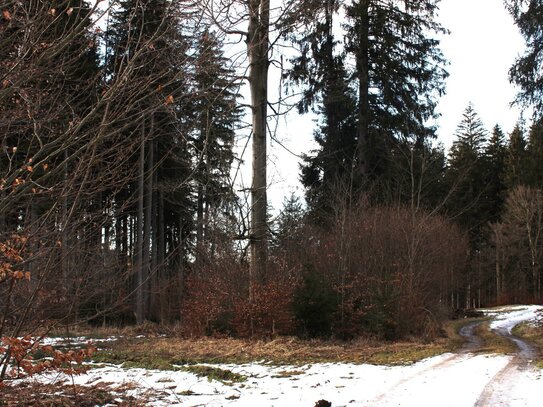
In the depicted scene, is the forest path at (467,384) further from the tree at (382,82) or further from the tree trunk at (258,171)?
the tree at (382,82)

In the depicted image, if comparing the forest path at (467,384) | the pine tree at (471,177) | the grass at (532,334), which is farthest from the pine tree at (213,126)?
the pine tree at (471,177)

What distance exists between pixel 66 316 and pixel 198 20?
323cm

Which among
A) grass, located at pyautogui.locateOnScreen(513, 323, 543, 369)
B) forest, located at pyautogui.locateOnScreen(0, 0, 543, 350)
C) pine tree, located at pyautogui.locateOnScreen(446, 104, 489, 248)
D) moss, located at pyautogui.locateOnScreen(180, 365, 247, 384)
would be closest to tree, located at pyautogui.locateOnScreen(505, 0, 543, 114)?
forest, located at pyautogui.locateOnScreen(0, 0, 543, 350)

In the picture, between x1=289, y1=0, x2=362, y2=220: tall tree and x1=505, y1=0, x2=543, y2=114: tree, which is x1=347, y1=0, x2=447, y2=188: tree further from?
x1=505, y1=0, x2=543, y2=114: tree

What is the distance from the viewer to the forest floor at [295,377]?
23.0ft

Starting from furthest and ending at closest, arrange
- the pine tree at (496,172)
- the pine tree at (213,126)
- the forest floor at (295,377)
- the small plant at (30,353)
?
1. the pine tree at (496,172)
2. the forest floor at (295,377)
3. the pine tree at (213,126)
4. the small plant at (30,353)

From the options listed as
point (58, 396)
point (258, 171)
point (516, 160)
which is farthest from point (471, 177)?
point (58, 396)

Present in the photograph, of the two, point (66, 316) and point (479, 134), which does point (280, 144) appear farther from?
point (479, 134)

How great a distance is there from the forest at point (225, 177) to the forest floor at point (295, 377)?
123cm

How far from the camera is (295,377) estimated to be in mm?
8883

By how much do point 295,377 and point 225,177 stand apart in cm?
614

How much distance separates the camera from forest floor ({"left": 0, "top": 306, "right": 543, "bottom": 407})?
7012 millimetres

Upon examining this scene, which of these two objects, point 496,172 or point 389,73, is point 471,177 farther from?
point 389,73

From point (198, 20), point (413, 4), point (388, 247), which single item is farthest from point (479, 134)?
point (198, 20)
